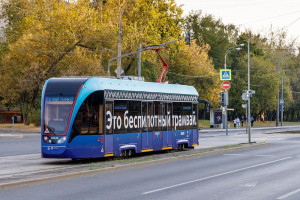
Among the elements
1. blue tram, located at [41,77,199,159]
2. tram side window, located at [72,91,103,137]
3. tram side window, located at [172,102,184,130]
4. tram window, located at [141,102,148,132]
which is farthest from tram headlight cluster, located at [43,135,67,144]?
tram side window, located at [172,102,184,130]

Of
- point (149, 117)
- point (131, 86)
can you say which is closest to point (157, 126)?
point (149, 117)

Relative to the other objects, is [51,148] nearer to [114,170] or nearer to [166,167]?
[114,170]

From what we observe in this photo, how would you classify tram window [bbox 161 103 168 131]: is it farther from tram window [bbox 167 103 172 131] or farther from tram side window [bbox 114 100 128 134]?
tram side window [bbox 114 100 128 134]

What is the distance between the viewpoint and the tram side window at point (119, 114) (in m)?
18.3

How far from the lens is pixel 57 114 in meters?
16.9

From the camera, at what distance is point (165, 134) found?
71.1 ft

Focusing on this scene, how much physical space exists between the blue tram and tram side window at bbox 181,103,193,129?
5.05 feet

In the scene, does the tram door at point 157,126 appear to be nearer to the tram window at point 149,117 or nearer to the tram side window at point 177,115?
the tram window at point 149,117

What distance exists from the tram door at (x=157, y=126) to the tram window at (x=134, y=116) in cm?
133

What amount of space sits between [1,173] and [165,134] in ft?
29.6

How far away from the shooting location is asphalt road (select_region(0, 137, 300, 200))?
34.8 feet

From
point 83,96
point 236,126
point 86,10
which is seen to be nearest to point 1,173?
point 83,96

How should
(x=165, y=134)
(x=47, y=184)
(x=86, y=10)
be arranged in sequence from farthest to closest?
(x=86, y=10) → (x=165, y=134) → (x=47, y=184)

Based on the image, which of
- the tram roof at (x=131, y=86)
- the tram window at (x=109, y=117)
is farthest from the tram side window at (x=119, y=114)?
the tram roof at (x=131, y=86)
